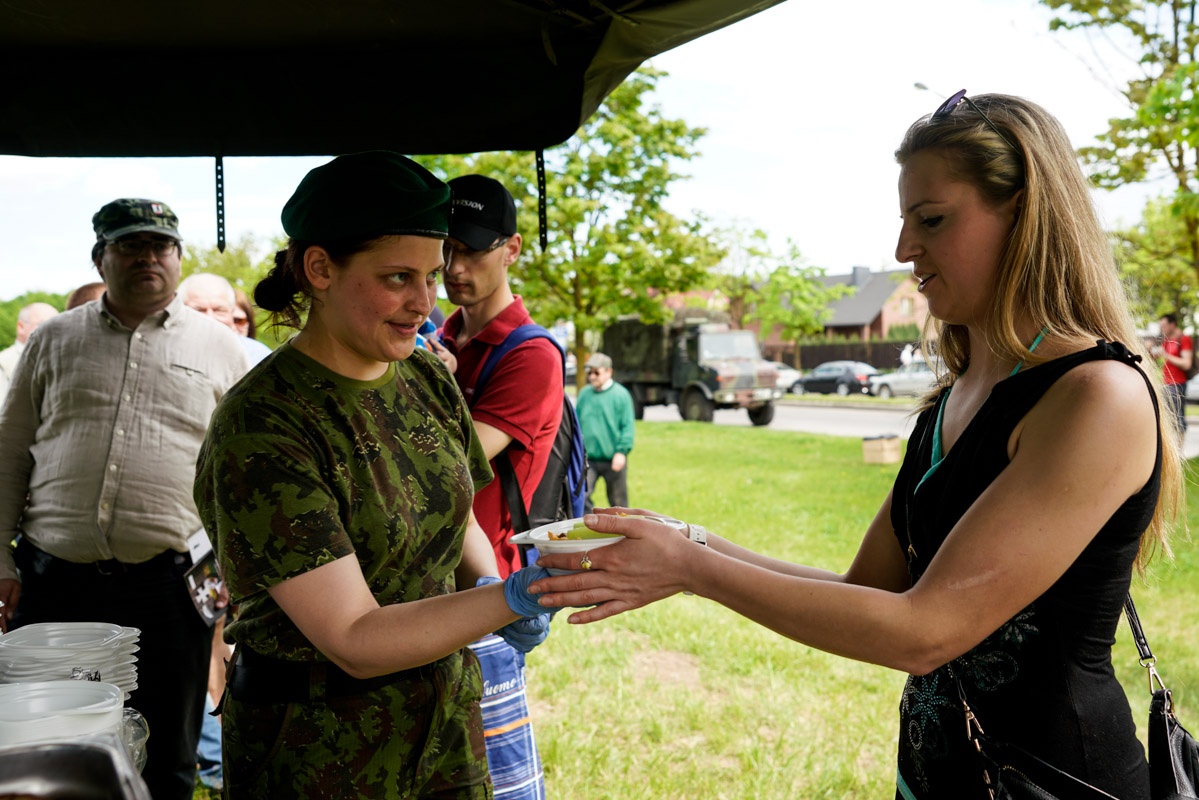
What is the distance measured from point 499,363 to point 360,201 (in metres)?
1.17

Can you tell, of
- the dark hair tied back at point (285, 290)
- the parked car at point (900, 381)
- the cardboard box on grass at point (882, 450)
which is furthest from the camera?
the parked car at point (900, 381)

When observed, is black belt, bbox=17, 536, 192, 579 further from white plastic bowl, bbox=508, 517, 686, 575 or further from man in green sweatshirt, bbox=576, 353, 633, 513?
man in green sweatshirt, bbox=576, 353, 633, 513

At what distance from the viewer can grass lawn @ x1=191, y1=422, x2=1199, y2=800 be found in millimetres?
3898

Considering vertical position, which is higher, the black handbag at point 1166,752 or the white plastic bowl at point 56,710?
the white plastic bowl at point 56,710

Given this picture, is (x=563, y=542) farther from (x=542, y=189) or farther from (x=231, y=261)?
(x=231, y=261)

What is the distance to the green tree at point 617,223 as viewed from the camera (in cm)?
1838

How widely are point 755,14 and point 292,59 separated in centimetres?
126

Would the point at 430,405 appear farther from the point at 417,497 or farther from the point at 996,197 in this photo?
the point at 996,197

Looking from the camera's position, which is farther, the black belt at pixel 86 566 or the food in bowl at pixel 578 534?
the black belt at pixel 86 566

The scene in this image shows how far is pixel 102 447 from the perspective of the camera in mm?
3184

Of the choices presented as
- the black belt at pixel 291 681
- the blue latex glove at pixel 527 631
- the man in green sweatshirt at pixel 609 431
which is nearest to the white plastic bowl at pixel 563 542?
the blue latex glove at pixel 527 631

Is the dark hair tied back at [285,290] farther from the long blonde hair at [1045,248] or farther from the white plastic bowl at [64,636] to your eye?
the long blonde hair at [1045,248]

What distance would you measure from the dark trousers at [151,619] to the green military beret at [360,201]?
1916 millimetres

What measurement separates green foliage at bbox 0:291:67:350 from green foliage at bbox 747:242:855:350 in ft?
125
